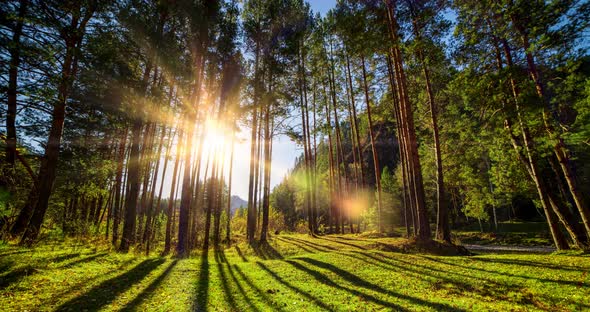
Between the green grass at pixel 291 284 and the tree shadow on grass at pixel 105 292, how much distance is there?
0.05ft

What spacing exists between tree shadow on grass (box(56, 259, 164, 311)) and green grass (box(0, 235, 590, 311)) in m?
0.02

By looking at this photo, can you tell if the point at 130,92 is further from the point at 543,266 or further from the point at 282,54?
the point at 543,266

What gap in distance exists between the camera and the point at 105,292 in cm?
474

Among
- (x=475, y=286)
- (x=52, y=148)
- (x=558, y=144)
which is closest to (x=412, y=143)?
(x=558, y=144)

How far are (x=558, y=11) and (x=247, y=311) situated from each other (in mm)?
10377

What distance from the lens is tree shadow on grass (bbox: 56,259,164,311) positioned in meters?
3.94

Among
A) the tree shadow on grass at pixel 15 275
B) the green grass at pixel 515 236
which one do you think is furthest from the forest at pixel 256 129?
the green grass at pixel 515 236

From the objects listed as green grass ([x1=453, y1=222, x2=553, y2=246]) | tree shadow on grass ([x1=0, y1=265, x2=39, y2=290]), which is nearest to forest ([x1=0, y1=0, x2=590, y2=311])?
tree shadow on grass ([x1=0, y1=265, x2=39, y2=290])

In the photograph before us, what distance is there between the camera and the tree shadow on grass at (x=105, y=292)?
3941 millimetres

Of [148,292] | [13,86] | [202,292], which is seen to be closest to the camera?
[148,292]

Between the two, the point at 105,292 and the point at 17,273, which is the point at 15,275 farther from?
the point at 105,292

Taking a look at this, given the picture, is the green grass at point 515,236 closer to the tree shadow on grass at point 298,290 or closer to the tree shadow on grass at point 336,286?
the tree shadow on grass at point 336,286

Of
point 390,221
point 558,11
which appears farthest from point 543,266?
point 390,221

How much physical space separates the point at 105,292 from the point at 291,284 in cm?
396
